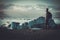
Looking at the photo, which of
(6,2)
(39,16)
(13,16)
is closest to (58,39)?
(39,16)

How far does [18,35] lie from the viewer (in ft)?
9.60

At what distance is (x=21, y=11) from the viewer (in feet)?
9.68

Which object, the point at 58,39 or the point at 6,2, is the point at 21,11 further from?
the point at 58,39

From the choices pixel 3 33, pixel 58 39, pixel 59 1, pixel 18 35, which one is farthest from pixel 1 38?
pixel 59 1

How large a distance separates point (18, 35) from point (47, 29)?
503 mm

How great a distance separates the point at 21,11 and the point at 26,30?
1.10ft

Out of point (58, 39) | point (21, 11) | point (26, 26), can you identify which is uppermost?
point (21, 11)

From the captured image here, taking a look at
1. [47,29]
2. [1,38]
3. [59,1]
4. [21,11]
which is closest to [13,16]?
[21,11]

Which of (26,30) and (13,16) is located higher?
(13,16)

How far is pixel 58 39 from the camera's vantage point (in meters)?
2.89

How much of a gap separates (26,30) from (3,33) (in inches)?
15.5

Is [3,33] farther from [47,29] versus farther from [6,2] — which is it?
[47,29]

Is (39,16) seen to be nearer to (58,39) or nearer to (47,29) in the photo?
(47,29)

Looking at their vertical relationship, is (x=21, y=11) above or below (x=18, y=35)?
above
